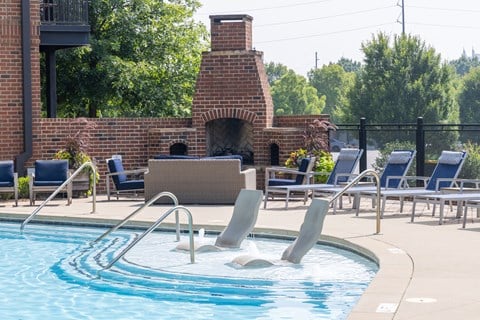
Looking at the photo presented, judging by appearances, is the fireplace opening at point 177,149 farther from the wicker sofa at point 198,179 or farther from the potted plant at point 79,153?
the wicker sofa at point 198,179

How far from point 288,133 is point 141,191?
337 centimetres

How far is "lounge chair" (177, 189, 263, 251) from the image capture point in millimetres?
12500

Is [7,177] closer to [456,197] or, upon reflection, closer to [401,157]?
[401,157]

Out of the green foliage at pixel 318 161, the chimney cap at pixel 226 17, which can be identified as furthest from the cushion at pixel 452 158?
the chimney cap at pixel 226 17

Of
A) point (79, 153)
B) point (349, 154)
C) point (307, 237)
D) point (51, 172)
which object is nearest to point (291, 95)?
point (79, 153)

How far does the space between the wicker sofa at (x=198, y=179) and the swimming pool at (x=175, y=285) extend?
5.12 meters

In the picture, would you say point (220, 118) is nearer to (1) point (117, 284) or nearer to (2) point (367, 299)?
(1) point (117, 284)

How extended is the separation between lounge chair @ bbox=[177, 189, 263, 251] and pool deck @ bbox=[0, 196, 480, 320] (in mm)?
1067

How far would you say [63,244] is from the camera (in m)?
14.1

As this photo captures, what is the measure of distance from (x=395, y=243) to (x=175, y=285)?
302 centimetres

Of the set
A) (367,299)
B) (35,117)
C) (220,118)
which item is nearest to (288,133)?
(220,118)

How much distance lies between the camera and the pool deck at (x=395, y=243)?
7773 millimetres

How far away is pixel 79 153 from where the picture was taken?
20391 millimetres

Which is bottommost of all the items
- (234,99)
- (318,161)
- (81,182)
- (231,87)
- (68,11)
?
(81,182)
